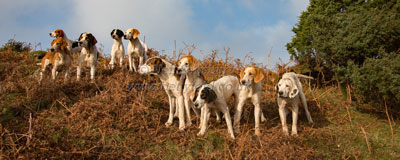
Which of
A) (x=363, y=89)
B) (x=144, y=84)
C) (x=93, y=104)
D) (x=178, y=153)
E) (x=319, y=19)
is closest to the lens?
(x=178, y=153)

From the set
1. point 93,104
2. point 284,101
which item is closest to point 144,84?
point 93,104

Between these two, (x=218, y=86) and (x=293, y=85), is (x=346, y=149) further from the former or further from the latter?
(x=218, y=86)

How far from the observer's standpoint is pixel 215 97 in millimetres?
6199

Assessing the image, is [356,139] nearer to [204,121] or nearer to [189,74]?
[204,121]

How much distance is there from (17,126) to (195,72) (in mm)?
4234

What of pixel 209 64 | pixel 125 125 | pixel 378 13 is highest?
pixel 378 13

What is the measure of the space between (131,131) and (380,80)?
6836 mm

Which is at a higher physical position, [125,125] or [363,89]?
[363,89]

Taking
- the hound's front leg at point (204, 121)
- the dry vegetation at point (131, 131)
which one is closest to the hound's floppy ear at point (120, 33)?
the dry vegetation at point (131, 131)

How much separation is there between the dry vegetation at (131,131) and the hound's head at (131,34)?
54.1 inches

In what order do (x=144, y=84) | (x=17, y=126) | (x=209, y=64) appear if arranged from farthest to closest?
(x=209, y=64), (x=144, y=84), (x=17, y=126)

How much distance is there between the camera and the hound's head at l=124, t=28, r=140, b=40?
961 centimetres

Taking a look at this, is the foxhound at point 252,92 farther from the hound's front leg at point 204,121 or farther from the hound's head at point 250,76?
the hound's front leg at point 204,121

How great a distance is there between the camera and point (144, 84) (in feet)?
30.9
